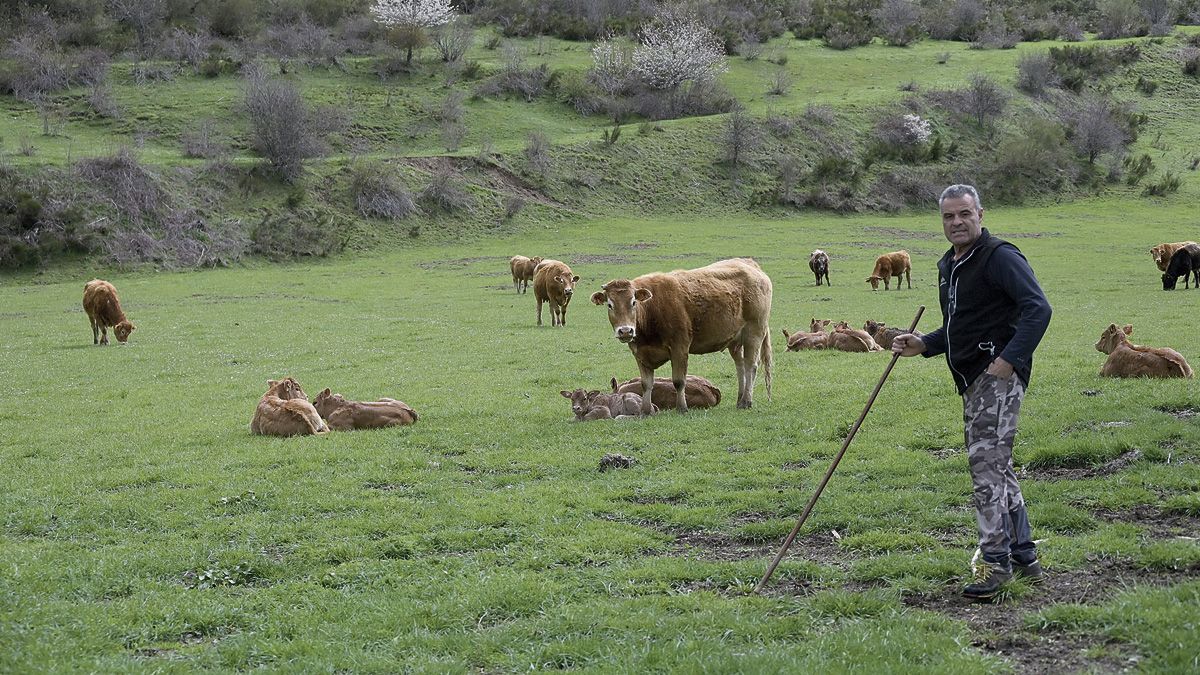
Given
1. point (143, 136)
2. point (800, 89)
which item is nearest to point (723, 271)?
point (143, 136)

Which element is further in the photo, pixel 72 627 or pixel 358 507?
pixel 358 507

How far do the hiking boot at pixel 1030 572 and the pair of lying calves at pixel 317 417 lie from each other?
31.9 ft

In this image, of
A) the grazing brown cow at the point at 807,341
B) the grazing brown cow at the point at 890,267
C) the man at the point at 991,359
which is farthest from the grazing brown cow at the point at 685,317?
the grazing brown cow at the point at 890,267

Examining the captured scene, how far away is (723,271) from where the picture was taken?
1573 centimetres

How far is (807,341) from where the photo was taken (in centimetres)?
2203

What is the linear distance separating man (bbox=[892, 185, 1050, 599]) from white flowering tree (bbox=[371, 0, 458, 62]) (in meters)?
80.8

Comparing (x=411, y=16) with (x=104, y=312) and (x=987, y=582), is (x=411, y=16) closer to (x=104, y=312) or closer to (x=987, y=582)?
(x=104, y=312)

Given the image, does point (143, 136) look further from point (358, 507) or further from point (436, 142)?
point (358, 507)

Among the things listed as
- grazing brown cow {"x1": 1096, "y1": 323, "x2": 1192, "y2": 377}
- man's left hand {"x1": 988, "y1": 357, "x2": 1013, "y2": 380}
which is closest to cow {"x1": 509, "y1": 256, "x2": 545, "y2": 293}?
grazing brown cow {"x1": 1096, "y1": 323, "x2": 1192, "y2": 377}

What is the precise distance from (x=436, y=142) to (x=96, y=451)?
57.2 m

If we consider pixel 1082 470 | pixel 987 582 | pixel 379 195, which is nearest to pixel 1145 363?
pixel 1082 470

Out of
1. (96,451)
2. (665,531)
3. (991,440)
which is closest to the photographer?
(991,440)

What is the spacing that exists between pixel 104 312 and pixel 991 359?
26.7 m

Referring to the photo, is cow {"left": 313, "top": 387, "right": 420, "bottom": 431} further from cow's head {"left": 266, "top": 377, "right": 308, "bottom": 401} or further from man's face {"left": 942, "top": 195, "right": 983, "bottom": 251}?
man's face {"left": 942, "top": 195, "right": 983, "bottom": 251}
